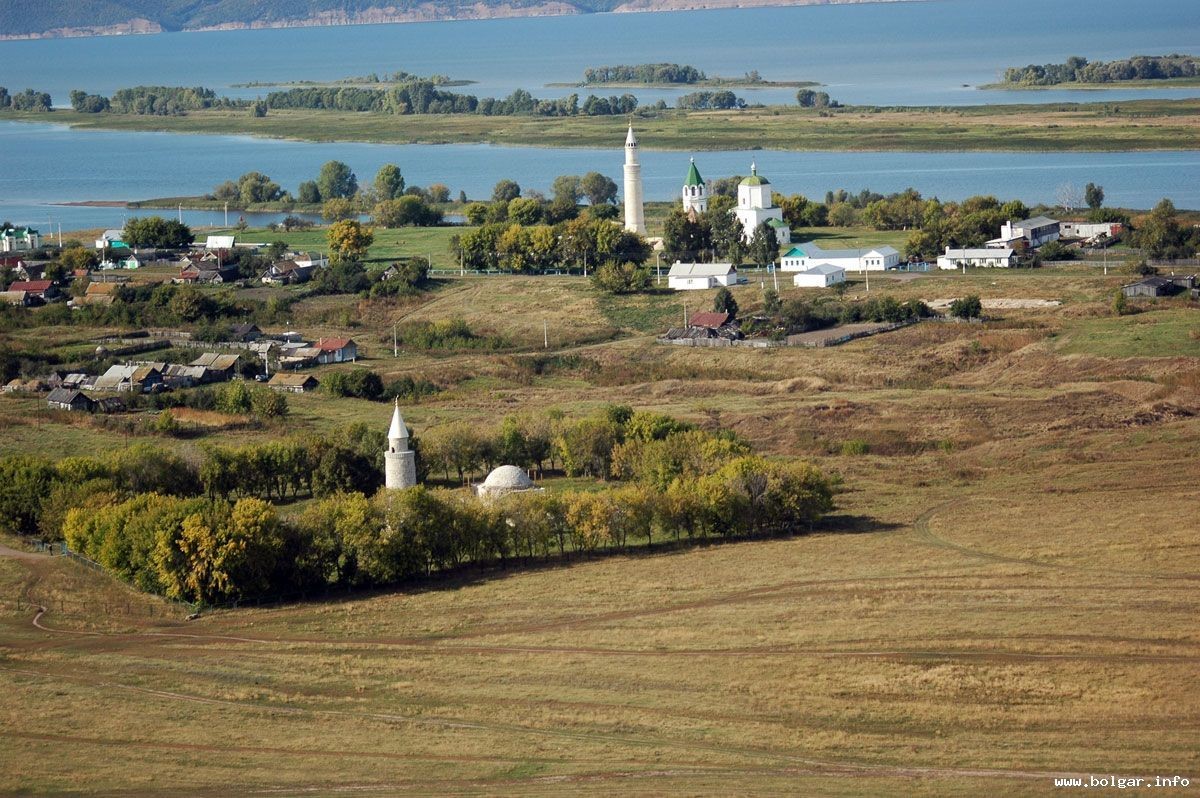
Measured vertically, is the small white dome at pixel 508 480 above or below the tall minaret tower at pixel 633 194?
below

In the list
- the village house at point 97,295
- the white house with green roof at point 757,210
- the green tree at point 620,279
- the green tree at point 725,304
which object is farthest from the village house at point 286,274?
the green tree at point 725,304

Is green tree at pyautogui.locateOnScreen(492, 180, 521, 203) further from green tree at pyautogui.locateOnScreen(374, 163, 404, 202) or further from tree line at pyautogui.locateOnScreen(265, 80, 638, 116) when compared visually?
tree line at pyautogui.locateOnScreen(265, 80, 638, 116)

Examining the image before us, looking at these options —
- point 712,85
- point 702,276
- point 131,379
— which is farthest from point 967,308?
point 712,85

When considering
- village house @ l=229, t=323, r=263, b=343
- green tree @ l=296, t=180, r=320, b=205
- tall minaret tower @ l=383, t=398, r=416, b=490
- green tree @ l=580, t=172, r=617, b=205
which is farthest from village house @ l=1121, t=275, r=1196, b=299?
green tree @ l=296, t=180, r=320, b=205

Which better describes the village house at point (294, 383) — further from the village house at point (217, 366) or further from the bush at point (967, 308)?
the bush at point (967, 308)

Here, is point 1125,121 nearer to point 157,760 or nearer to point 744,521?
point 744,521
